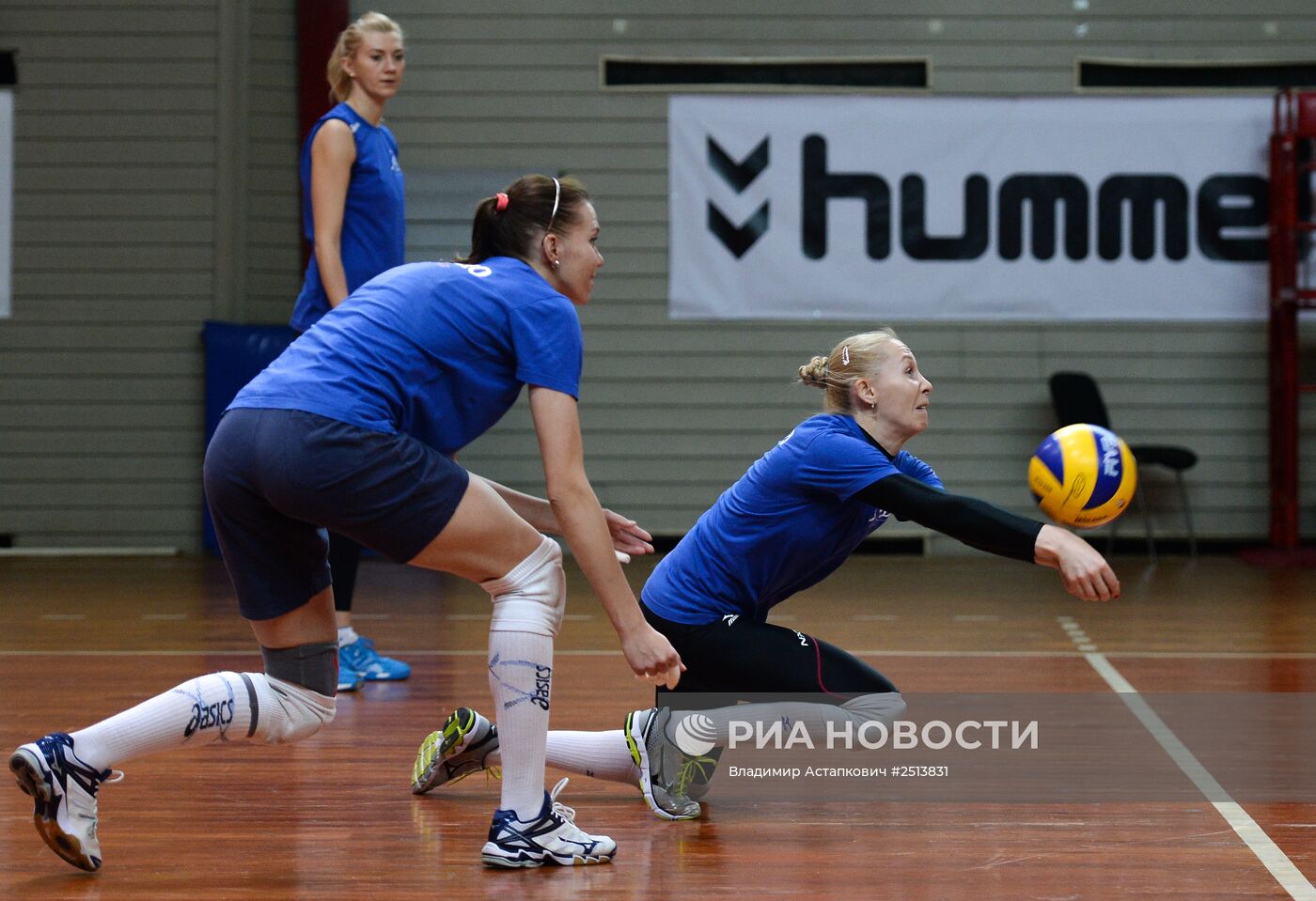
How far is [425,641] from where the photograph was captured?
5004mm

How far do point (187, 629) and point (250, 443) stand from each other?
10.3 ft

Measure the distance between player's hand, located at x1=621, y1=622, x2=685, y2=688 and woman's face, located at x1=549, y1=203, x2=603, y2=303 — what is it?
56 cm

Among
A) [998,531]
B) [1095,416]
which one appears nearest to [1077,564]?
[998,531]

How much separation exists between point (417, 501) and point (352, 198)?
7.08ft

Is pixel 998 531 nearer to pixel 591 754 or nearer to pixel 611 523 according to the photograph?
pixel 611 523

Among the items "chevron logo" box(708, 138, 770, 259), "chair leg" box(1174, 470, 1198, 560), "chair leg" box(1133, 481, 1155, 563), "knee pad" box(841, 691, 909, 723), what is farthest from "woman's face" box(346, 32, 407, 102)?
"chair leg" box(1174, 470, 1198, 560)

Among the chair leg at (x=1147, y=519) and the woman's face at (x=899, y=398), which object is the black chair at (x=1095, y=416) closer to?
the chair leg at (x=1147, y=519)

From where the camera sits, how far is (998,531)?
8.01 ft

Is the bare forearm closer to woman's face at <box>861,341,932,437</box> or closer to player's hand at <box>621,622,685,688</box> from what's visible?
player's hand at <box>621,622,685,688</box>

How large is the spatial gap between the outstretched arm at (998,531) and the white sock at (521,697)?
69 centimetres

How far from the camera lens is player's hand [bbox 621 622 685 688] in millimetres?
2256

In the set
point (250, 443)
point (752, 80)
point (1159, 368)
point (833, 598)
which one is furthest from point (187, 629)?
point (1159, 368)

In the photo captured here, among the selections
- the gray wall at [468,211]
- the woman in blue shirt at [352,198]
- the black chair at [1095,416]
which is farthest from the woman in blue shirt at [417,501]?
the black chair at [1095,416]

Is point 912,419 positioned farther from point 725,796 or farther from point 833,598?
point 833,598
